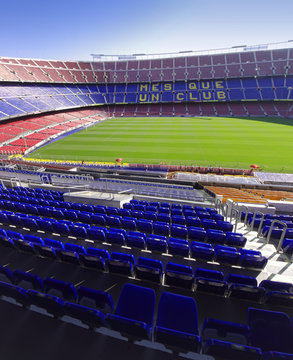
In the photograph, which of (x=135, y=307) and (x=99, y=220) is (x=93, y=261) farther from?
(x=99, y=220)

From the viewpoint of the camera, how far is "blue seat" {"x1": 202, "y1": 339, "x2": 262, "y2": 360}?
7.11 ft

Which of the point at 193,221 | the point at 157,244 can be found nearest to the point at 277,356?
the point at 157,244

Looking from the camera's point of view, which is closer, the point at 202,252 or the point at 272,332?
the point at 272,332

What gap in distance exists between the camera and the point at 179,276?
151 inches

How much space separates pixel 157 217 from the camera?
24.5 feet

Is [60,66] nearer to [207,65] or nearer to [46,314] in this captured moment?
[207,65]

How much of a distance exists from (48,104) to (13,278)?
53.1m

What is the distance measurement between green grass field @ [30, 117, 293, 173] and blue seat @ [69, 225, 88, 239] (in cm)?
1742

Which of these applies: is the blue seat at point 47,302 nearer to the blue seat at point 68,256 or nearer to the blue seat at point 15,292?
the blue seat at point 15,292

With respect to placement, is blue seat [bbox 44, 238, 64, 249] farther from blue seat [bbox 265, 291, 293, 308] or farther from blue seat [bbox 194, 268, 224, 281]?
blue seat [bbox 265, 291, 293, 308]

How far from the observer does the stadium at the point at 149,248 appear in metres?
2.79

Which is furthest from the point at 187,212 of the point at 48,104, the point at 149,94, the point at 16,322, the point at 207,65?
the point at 207,65

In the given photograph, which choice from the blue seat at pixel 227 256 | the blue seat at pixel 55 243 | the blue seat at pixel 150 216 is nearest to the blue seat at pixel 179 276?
the blue seat at pixel 227 256

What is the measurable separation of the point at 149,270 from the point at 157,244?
1.33 m
